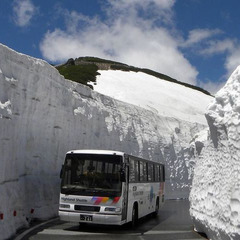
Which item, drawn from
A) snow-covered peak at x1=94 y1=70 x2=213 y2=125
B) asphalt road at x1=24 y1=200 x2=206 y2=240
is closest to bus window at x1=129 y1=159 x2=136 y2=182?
asphalt road at x1=24 y1=200 x2=206 y2=240

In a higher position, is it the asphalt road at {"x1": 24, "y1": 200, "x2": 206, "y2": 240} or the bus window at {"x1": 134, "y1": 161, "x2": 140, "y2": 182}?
the bus window at {"x1": 134, "y1": 161, "x2": 140, "y2": 182}

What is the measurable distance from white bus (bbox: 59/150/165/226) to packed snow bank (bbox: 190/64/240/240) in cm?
241

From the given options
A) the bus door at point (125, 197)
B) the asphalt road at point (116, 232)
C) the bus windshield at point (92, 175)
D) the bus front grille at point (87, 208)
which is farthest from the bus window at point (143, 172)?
the bus front grille at point (87, 208)

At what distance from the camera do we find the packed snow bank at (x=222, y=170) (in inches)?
368

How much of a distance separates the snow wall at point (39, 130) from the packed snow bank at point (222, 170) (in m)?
5.32

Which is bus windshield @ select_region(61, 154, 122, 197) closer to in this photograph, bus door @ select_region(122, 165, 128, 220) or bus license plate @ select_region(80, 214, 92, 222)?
bus door @ select_region(122, 165, 128, 220)

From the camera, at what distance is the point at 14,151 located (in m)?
14.5

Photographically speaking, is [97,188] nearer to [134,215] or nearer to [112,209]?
[112,209]

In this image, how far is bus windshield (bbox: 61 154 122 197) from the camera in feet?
45.5

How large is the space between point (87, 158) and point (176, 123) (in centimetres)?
2953

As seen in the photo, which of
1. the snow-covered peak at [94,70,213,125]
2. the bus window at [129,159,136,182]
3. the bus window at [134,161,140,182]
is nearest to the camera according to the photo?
the bus window at [129,159,136,182]

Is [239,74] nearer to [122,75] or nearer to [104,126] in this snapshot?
[104,126]

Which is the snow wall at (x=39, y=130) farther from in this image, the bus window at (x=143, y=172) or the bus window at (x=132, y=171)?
the bus window at (x=143, y=172)

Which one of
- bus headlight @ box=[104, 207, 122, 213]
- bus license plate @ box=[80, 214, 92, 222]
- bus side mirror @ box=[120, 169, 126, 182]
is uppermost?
bus side mirror @ box=[120, 169, 126, 182]
